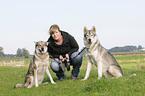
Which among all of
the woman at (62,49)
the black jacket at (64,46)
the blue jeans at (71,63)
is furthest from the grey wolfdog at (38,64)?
the black jacket at (64,46)

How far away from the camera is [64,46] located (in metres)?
7.93

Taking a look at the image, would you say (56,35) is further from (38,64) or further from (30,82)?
(30,82)

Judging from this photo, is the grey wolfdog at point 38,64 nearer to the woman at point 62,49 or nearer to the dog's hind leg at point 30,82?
the dog's hind leg at point 30,82

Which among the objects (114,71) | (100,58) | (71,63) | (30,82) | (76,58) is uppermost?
(100,58)

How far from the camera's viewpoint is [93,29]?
6652 mm

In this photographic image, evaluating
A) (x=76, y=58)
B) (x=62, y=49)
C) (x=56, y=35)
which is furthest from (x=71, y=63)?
(x=56, y=35)

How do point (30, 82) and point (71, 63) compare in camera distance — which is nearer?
point (30, 82)

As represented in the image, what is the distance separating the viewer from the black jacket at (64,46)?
7824mm

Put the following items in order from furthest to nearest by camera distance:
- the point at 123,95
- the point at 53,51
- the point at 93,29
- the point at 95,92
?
1. the point at 53,51
2. the point at 93,29
3. the point at 95,92
4. the point at 123,95

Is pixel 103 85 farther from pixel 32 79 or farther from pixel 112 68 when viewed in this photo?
pixel 32 79

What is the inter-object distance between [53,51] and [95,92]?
339 centimetres

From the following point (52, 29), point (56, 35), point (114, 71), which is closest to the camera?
point (114, 71)

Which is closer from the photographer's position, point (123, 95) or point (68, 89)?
point (123, 95)

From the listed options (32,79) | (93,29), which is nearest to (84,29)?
(93,29)
